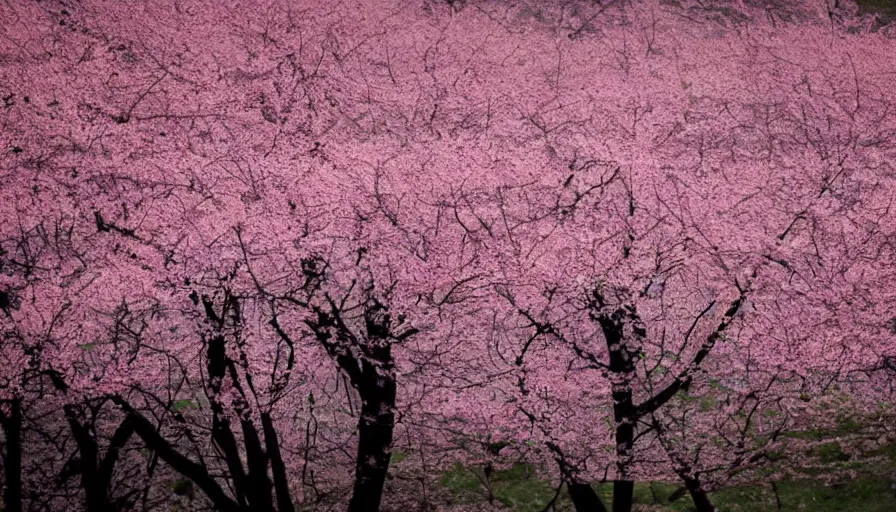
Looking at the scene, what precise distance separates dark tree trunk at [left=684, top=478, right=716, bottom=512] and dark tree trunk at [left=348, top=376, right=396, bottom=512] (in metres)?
0.90

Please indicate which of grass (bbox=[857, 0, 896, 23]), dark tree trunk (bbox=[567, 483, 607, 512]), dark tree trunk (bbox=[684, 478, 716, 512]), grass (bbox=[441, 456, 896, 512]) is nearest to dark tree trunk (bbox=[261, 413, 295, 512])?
grass (bbox=[441, 456, 896, 512])

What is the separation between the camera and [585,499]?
75.7 inches

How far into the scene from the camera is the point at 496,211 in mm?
1706

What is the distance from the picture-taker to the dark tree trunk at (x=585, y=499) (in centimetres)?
191

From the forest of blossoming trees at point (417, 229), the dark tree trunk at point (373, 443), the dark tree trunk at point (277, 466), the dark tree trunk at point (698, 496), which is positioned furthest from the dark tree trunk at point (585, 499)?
the dark tree trunk at point (277, 466)

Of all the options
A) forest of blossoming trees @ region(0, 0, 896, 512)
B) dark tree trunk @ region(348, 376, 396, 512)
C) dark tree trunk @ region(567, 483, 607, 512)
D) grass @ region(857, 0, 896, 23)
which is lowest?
dark tree trunk @ region(567, 483, 607, 512)

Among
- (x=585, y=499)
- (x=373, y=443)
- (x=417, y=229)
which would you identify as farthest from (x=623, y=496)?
(x=417, y=229)

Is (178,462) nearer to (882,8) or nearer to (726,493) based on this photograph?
(726,493)

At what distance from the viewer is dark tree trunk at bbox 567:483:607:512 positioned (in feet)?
6.28

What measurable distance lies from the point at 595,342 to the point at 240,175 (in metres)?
1.06

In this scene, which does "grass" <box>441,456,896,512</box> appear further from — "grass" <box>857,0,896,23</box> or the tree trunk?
"grass" <box>857,0,896,23</box>

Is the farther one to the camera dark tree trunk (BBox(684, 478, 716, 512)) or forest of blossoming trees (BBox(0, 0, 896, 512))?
dark tree trunk (BBox(684, 478, 716, 512))

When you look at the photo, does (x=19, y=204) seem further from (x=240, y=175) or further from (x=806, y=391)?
(x=806, y=391)

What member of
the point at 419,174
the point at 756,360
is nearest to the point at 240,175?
the point at 419,174
